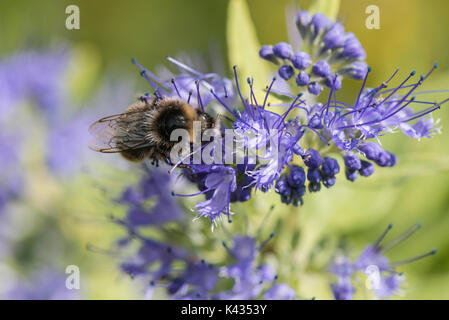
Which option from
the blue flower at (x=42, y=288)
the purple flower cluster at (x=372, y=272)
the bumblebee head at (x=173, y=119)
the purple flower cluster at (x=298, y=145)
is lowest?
the purple flower cluster at (x=372, y=272)

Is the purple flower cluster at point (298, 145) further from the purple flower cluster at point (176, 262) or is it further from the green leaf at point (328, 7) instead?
the green leaf at point (328, 7)

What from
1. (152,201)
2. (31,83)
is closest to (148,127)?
(152,201)

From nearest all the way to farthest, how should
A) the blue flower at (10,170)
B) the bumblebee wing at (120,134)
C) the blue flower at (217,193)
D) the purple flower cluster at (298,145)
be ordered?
the purple flower cluster at (298,145) < the blue flower at (217,193) < the bumblebee wing at (120,134) < the blue flower at (10,170)

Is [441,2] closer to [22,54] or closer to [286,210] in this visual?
[286,210]

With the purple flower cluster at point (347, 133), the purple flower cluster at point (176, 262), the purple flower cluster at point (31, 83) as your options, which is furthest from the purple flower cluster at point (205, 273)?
the purple flower cluster at point (31, 83)

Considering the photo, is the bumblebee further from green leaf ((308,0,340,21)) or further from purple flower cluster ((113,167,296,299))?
green leaf ((308,0,340,21))

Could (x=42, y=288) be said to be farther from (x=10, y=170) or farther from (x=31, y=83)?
(x=31, y=83)
